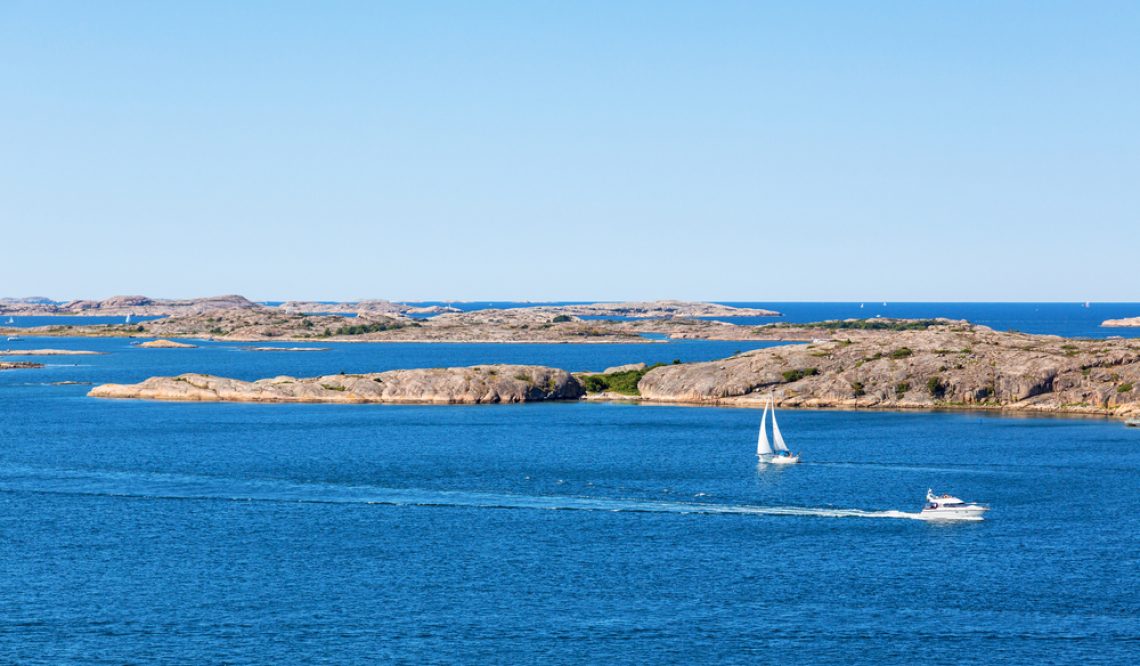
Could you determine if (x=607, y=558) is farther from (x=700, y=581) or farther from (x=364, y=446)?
(x=364, y=446)

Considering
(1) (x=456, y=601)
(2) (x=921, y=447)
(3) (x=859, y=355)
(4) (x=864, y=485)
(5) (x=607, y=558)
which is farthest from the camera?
(3) (x=859, y=355)

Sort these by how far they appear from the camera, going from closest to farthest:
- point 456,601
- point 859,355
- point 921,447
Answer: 1. point 456,601
2. point 921,447
3. point 859,355

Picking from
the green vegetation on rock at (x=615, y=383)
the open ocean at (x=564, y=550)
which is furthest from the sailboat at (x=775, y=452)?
the green vegetation on rock at (x=615, y=383)

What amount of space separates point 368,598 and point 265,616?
18.3ft

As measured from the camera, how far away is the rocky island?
6334 inches

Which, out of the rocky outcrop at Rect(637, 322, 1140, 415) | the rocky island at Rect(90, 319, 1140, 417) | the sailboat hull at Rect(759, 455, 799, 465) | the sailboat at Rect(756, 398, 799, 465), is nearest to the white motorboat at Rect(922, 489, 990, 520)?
the sailboat hull at Rect(759, 455, 799, 465)

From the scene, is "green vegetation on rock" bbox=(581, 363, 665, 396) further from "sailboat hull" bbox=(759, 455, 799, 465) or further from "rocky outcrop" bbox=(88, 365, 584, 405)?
"sailboat hull" bbox=(759, 455, 799, 465)

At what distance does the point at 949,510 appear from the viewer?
89938mm

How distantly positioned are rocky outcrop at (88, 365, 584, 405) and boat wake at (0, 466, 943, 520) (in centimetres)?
6587

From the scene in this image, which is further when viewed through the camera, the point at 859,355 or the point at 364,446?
the point at 859,355

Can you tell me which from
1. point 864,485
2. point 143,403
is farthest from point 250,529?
point 143,403

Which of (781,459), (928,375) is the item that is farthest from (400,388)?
(781,459)

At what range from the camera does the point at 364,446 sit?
12962 cm

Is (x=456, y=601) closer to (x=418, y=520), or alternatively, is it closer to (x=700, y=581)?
(x=700, y=581)
